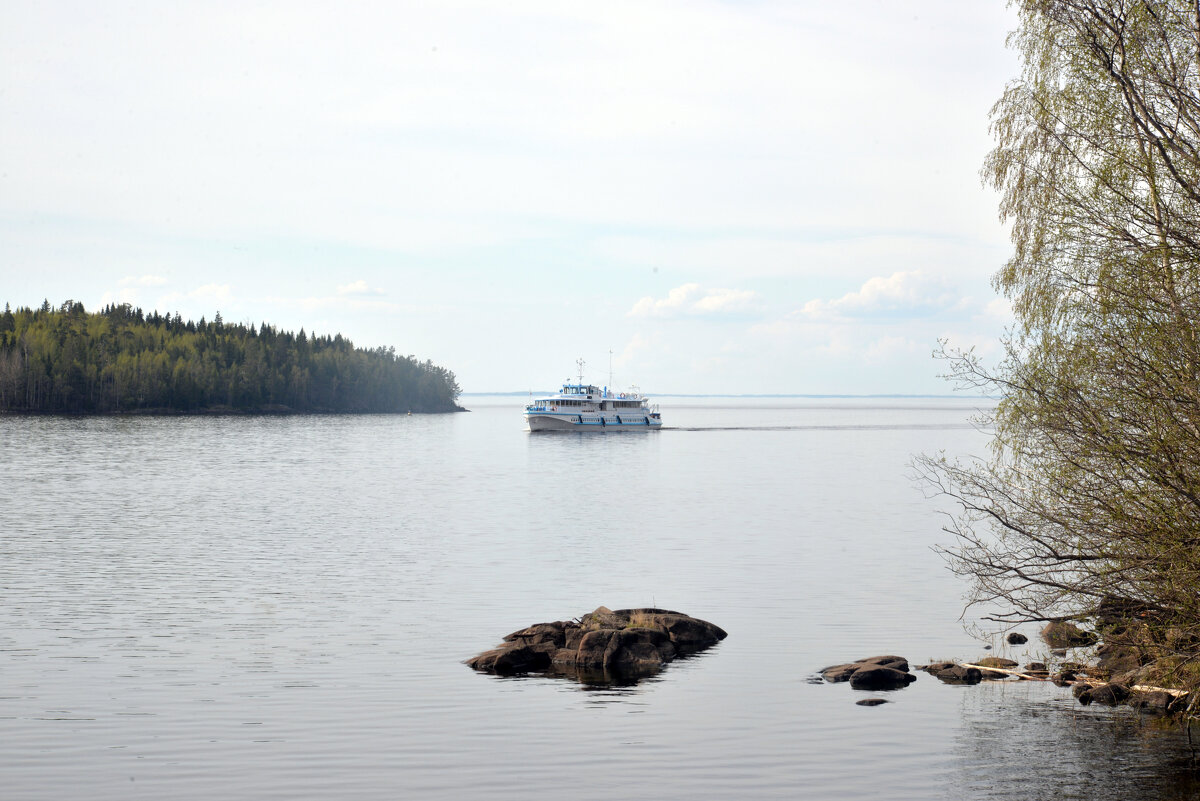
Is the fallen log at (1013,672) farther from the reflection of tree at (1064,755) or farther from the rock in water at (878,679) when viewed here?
the rock in water at (878,679)

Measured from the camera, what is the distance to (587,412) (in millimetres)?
165875

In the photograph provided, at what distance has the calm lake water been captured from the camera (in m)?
16.6

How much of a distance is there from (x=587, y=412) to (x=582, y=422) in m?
2.06

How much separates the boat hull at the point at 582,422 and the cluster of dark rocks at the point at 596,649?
13829 centimetres

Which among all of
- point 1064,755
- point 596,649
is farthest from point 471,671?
point 1064,755

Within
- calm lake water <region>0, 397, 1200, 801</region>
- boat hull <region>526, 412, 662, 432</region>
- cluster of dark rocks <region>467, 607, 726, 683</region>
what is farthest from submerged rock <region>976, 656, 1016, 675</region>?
boat hull <region>526, 412, 662, 432</region>

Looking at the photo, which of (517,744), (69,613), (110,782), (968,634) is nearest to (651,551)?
(968,634)

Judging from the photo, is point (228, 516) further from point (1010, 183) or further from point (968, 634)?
point (1010, 183)

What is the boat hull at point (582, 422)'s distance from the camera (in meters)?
164

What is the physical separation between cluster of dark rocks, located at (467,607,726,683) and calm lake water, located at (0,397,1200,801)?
669mm

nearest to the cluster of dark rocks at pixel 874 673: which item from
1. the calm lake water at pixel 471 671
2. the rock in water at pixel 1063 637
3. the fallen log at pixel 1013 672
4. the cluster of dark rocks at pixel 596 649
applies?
the calm lake water at pixel 471 671

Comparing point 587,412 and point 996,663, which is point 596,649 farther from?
point 587,412

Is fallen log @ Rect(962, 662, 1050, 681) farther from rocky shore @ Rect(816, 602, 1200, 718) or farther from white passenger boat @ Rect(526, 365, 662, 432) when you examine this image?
white passenger boat @ Rect(526, 365, 662, 432)

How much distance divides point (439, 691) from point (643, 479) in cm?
6519
